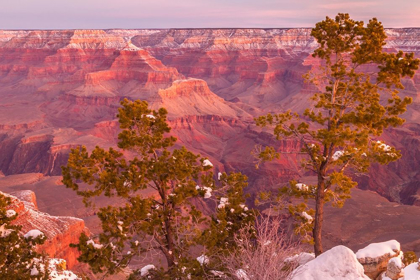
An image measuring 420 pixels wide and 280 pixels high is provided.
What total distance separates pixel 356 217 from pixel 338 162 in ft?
106

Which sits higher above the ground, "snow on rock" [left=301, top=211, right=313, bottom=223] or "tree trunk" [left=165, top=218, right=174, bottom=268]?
"snow on rock" [left=301, top=211, right=313, bottom=223]

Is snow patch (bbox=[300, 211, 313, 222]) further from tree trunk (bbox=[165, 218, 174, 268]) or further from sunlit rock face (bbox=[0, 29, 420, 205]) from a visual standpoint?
tree trunk (bbox=[165, 218, 174, 268])

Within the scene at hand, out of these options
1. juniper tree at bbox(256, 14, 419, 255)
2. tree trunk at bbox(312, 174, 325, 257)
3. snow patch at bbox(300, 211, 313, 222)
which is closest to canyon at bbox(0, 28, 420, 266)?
tree trunk at bbox(312, 174, 325, 257)

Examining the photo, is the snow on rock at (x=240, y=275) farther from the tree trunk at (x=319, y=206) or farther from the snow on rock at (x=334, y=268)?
the tree trunk at (x=319, y=206)

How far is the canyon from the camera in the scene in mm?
71312

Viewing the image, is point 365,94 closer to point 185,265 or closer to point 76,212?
point 185,265

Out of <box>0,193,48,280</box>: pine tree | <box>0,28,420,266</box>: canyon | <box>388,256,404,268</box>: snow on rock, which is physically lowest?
<box>0,28,420,266</box>: canyon

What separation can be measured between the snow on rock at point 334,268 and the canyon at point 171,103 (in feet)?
17.6

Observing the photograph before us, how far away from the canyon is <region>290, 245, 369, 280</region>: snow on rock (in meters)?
5.37

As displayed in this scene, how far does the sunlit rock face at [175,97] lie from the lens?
78.0 m

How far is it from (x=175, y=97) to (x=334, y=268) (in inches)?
3894

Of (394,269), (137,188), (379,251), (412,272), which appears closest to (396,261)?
(394,269)

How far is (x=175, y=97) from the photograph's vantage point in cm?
10881

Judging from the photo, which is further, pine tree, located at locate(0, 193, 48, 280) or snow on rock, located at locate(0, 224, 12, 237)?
snow on rock, located at locate(0, 224, 12, 237)
